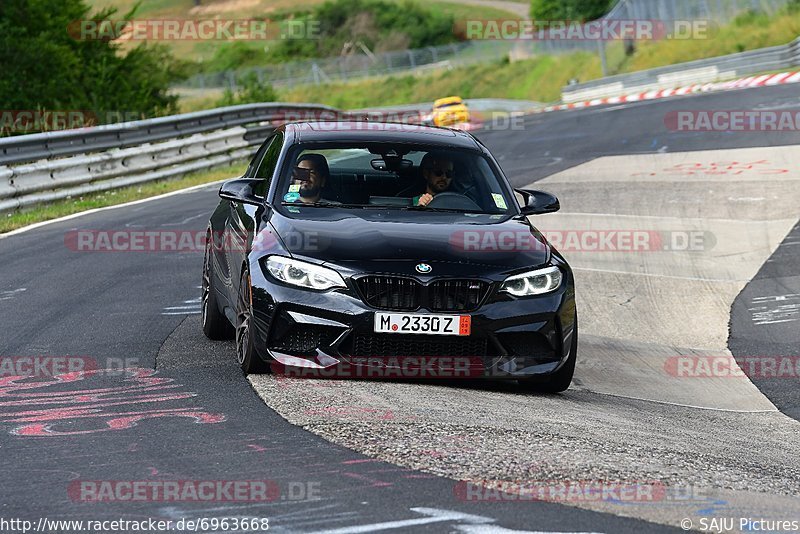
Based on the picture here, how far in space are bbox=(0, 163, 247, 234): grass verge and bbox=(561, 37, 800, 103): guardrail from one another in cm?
2530

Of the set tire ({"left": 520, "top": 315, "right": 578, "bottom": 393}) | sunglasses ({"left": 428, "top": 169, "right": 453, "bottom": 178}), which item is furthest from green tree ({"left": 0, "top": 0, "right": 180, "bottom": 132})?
tire ({"left": 520, "top": 315, "right": 578, "bottom": 393})

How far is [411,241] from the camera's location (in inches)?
306

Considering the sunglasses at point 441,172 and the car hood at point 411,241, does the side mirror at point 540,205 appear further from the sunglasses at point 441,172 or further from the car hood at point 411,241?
the sunglasses at point 441,172

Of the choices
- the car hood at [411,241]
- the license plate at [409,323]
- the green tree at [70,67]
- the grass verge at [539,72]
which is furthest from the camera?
the grass verge at [539,72]

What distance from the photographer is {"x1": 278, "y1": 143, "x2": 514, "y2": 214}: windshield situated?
870 centimetres

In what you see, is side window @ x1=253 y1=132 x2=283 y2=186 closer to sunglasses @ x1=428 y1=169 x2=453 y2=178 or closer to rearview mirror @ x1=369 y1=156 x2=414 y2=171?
rearview mirror @ x1=369 y1=156 x2=414 y2=171

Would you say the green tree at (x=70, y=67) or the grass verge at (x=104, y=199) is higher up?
the green tree at (x=70, y=67)

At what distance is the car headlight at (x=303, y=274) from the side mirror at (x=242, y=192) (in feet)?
3.02

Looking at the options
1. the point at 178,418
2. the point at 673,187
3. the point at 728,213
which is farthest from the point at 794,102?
the point at 178,418

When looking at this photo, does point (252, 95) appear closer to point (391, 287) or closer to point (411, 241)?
point (411, 241)

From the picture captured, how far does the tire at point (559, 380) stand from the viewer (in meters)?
8.01

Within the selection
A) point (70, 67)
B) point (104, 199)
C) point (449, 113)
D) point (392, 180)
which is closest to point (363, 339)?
point (392, 180)

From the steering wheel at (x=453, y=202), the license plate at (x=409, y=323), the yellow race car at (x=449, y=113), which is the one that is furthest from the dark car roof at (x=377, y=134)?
the yellow race car at (x=449, y=113)

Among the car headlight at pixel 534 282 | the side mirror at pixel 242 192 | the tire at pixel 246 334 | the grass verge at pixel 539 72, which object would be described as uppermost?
the side mirror at pixel 242 192
